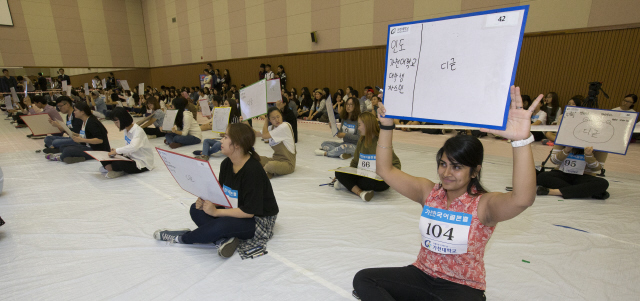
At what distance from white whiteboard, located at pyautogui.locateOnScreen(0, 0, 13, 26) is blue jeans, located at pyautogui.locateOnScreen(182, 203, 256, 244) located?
19771 mm

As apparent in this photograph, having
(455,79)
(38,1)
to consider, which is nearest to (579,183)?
(455,79)

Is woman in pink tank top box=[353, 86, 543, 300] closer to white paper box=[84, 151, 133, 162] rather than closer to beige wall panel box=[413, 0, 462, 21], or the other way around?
white paper box=[84, 151, 133, 162]

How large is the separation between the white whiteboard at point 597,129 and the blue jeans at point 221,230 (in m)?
3.52

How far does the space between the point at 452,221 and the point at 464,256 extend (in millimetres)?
184

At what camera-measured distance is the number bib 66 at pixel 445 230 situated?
1.39 metres

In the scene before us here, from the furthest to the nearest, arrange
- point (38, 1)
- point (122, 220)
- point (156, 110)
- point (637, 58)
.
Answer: point (38, 1)
point (156, 110)
point (637, 58)
point (122, 220)

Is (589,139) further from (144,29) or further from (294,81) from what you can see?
(144,29)

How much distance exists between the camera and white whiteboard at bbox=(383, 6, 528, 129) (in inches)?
48.6

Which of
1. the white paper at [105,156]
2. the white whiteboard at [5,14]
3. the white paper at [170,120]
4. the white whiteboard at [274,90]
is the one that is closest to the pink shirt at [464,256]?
the white paper at [105,156]

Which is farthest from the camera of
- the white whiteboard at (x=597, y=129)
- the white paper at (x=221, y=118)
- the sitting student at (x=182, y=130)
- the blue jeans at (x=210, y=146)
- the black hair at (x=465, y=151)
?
the sitting student at (x=182, y=130)

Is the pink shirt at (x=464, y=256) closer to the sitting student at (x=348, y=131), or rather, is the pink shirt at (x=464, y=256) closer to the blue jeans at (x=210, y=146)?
the sitting student at (x=348, y=131)

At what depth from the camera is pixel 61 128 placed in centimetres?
573

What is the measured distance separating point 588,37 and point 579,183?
499cm

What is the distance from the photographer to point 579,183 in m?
3.49
